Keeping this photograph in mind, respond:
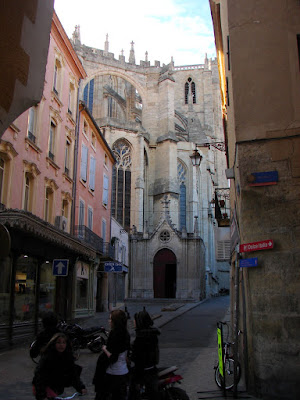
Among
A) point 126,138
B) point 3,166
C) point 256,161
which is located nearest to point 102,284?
point 3,166

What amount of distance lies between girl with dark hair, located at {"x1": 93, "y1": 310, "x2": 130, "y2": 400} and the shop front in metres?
4.93

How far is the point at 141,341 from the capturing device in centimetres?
464

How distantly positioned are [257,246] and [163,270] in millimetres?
30422

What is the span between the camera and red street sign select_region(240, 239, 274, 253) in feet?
21.0

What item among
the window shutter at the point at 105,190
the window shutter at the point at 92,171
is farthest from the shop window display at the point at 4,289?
the window shutter at the point at 105,190

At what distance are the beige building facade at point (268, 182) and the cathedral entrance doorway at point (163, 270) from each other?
29293 millimetres

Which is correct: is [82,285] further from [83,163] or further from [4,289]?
[4,289]

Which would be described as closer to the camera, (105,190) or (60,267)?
(60,267)

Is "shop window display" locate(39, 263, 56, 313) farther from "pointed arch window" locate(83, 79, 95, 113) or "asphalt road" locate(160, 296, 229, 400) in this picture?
"pointed arch window" locate(83, 79, 95, 113)

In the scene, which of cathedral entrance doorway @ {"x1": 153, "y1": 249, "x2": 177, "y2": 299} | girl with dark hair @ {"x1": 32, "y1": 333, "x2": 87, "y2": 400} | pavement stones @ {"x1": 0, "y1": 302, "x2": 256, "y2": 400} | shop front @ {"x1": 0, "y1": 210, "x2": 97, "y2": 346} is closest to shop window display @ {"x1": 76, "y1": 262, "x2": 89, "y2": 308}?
shop front @ {"x1": 0, "y1": 210, "x2": 97, "y2": 346}

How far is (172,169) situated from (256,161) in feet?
122

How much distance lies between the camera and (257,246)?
21.4ft

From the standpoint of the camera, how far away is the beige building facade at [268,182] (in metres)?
6.14

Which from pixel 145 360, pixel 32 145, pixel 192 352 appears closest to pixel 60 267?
pixel 32 145
